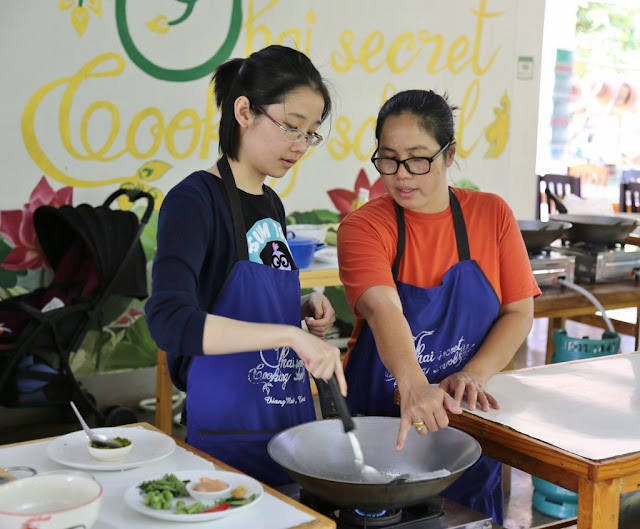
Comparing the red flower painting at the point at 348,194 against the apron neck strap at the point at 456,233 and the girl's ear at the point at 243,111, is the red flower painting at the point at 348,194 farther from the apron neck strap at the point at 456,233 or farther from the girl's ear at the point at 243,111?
the girl's ear at the point at 243,111

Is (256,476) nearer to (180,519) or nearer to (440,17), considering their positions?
(180,519)

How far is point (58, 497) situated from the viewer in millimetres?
1280

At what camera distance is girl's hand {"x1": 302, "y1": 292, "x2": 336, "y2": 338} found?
6.47ft

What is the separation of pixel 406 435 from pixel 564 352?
1965 millimetres

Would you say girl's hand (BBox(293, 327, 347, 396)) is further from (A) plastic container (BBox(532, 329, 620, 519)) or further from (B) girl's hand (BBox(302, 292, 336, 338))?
(A) plastic container (BBox(532, 329, 620, 519))

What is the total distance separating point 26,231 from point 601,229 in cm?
291

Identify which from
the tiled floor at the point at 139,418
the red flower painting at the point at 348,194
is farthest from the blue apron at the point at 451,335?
the red flower painting at the point at 348,194

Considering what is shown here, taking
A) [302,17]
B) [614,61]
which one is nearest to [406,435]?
[302,17]

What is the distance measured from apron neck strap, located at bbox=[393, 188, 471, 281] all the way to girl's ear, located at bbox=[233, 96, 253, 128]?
57 centimetres

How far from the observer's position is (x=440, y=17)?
5500 millimetres

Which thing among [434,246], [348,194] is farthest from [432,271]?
[348,194]

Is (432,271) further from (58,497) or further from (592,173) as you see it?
(592,173)

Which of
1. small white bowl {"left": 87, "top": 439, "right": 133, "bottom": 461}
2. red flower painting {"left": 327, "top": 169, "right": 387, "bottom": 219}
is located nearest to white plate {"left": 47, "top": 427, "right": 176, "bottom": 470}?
small white bowl {"left": 87, "top": 439, "right": 133, "bottom": 461}

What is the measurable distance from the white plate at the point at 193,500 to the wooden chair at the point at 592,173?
431 inches
